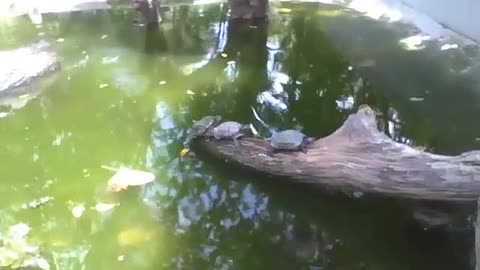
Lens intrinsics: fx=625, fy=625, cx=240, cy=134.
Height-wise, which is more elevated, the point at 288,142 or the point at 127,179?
the point at 288,142

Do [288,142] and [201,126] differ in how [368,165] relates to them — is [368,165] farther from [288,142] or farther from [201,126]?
[201,126]

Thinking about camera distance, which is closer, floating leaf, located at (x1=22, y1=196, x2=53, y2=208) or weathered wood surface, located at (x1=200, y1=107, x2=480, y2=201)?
weathered wood surface, located at (x1=200, y1=107, x2=480, y2=201)

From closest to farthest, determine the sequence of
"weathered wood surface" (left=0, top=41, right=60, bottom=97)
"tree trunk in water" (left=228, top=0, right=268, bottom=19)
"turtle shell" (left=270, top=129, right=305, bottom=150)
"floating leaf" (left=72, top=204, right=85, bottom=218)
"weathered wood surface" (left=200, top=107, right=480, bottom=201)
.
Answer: "weathered wood surface" (left=200, top=107, right=480, bottom=201) < "floating leaf" (left=72, top=204, right=85, bottom=218) < "turtle shell" (left=270, top=129, right=305, bottom=150) < "weathered wood surface" (left=0, top=41, right=60, bottom=97) < "tree trunk in water" (left=228, top=0, right=268, bottom=19)

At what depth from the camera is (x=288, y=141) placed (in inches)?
124

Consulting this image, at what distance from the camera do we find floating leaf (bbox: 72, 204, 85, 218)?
2.98m

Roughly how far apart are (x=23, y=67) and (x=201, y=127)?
5.83ft

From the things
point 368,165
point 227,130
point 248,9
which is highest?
point 368,165

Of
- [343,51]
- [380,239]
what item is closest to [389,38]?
[343,51]

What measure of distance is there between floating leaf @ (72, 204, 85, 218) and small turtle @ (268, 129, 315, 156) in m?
0.98

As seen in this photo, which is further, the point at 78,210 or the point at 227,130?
the point at 227,130

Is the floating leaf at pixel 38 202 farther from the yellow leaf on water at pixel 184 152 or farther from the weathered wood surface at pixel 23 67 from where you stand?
the weathered wood surface at pixel 23 67

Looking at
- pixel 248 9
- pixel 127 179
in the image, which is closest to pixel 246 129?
pixel 127 179

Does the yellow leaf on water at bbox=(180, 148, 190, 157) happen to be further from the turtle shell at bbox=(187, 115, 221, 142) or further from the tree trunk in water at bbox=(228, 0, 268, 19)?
the tree trunk in water at bbox=(228, 0, 268, 19)

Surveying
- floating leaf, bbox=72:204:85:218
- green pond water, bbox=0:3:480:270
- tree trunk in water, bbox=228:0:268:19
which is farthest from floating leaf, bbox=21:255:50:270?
tree trunk in water, bbox=228:0:268:19
